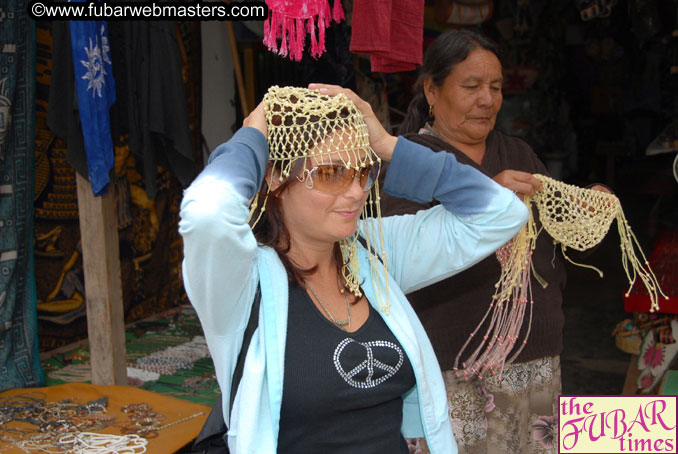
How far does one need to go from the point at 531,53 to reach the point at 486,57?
5277 millimetres

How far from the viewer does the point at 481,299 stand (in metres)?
2.20

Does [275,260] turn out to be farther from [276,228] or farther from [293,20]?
[293,20]

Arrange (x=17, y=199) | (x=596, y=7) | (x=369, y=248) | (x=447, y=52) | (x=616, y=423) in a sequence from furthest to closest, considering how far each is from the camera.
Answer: (x=596, y=7)
(x=17, y=199)
(x=447, y=52)
(x=369, y=248)
(x=616, y=423)

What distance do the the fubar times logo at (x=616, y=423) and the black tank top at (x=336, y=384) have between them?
40 cm

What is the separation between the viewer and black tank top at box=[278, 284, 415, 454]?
55.5 inches

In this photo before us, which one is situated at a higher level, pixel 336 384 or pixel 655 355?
pixel 336 384

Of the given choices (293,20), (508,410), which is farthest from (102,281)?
(508,410)

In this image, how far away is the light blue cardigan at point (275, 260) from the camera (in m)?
1.23

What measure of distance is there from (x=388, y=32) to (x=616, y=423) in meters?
1.35

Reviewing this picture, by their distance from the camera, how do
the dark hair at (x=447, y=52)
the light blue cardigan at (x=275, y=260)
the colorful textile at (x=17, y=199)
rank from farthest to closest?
the colorful textile at (x=17, y=199)
the dark hair at (x=447, y=52)
the light blue cardigan at (x=275, y=260)

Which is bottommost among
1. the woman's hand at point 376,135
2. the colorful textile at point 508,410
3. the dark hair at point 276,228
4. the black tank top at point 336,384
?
the colorful textile at point 508,410

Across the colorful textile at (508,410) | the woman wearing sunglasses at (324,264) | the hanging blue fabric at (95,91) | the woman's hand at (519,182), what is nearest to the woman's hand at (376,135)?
the woman wearing sunglasses at (324,264)

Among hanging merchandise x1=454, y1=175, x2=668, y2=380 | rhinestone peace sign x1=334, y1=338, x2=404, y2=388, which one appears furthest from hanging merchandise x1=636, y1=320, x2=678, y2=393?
rhinestone peace sign x1=334, y1=338, x2=404, y2=388

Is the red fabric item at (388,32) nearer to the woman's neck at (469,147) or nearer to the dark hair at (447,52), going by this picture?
the dark hair at (447,52)
